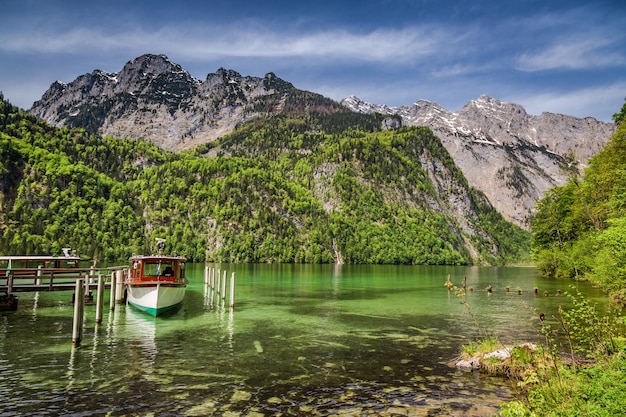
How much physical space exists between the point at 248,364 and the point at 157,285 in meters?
20.7

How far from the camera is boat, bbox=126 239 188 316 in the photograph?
4057 cm

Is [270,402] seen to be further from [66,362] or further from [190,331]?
[190,331]

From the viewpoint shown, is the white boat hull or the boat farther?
the boat

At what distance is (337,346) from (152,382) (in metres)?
12.1

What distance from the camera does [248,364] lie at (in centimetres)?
2306


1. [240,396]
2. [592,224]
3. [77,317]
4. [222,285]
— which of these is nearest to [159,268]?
[222,285]

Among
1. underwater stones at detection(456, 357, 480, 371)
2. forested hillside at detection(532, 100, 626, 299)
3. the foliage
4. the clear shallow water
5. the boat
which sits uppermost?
the foliage

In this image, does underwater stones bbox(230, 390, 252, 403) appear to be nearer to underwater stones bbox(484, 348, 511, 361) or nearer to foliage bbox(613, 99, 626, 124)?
underwater stones bbox(484, 348, 511, 361)

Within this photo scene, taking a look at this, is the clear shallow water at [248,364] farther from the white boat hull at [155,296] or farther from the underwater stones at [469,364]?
the white boat hull at [155,296]

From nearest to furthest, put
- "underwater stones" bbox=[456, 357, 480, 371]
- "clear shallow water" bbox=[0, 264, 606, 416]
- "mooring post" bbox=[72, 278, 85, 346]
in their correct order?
"clear shallow water" bbox=[0, 264, 606, 416] → "underwater stones" bbox=[456, 357, 480, 371] → "mooring post" bbox=[72, 278, 85, 346]

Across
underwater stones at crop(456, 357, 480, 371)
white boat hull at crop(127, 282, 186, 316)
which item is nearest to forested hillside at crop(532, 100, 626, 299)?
underwater stones at crop(456, 357, 480, 371)

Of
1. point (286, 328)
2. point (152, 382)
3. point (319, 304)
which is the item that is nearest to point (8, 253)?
point (319, 304)

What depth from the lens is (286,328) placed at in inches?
1380

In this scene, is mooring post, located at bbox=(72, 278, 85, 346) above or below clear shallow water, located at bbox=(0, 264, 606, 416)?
above
